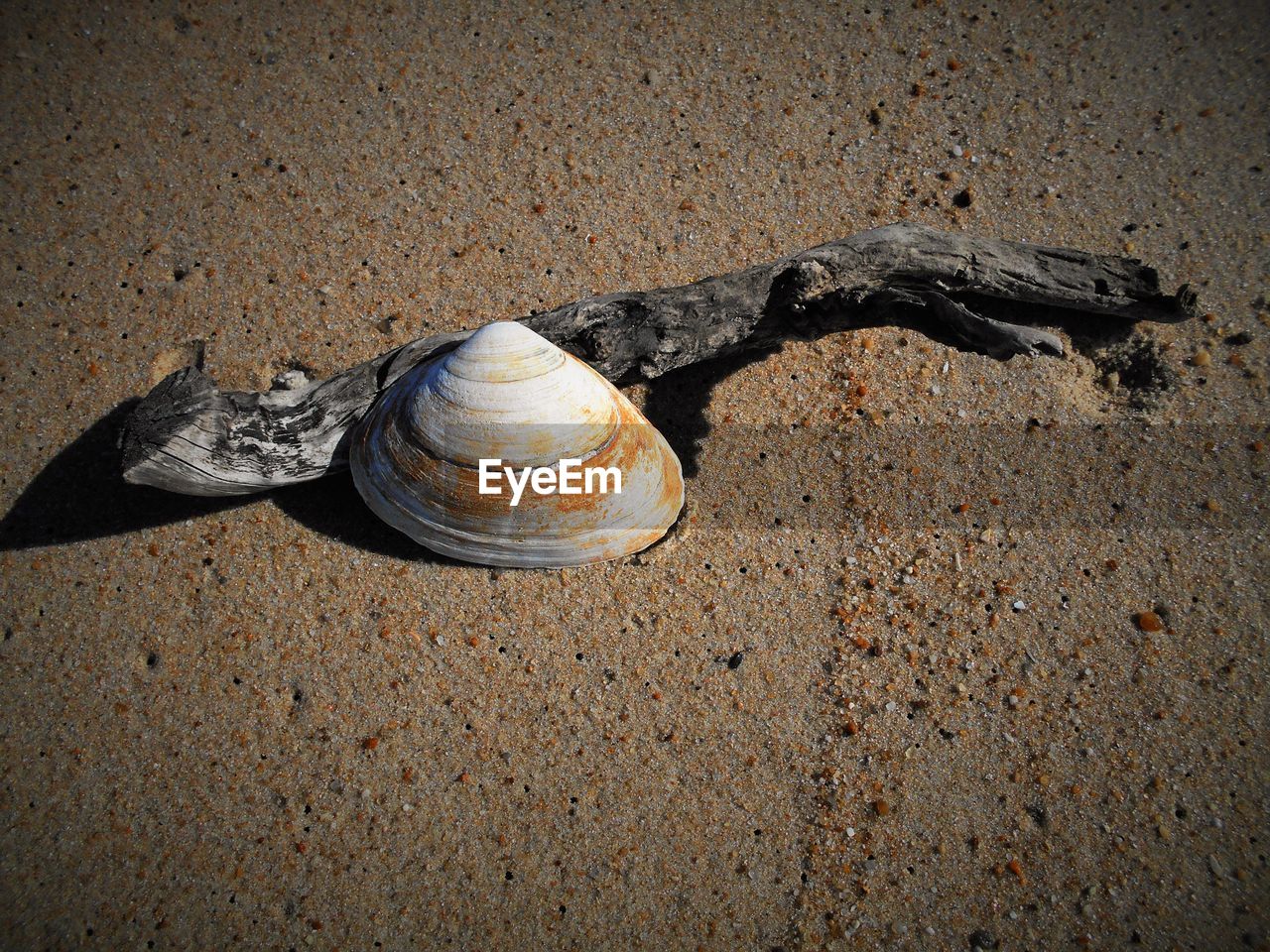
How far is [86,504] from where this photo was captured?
278cm

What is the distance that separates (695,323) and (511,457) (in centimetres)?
80

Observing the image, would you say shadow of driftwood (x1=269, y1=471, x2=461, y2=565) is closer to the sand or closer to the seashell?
the sand

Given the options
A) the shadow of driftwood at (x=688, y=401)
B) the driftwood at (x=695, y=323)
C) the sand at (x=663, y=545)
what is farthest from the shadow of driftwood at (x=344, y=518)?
the shadow of driftwood at (x=688, y=401)

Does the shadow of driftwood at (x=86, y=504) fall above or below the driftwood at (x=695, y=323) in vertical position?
below

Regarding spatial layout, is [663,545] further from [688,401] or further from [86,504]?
[86,504]

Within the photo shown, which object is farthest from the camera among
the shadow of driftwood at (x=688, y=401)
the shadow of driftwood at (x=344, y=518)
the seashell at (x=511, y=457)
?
the shadow of driftwood at (x=688, y=401)

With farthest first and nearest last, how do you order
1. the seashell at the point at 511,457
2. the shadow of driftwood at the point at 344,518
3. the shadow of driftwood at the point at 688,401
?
the shadow of driftwood at the point at 688,401, the shadow of driftwood at the point at 344,518, the seashell at the point at 511,457

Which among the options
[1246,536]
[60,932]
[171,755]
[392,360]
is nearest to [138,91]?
[392,360]

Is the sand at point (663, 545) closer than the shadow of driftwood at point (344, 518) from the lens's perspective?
Yes

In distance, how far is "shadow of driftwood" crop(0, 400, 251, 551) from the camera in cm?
276

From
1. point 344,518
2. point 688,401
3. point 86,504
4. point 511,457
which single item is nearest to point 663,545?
point 688,401

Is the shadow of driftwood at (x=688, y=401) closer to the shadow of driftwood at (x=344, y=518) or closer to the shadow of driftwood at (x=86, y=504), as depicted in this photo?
the shadow of driftwood at (x=344, y=518)

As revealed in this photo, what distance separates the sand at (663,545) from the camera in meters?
2.39

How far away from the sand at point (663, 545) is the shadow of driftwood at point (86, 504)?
0.05 ft
